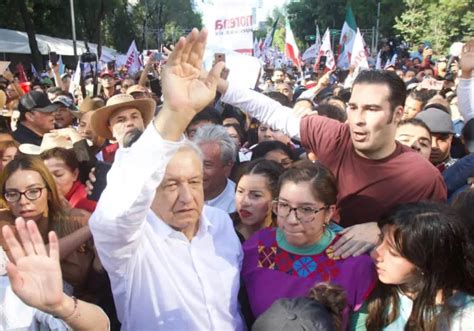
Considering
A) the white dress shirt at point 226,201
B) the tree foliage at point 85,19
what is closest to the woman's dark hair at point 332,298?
the white dress shirt at point 226,201

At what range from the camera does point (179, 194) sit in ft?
6.47

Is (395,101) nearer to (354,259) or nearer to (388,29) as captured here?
(354,259)

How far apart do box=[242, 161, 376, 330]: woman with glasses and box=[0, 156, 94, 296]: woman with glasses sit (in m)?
0.84

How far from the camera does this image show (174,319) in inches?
75.9

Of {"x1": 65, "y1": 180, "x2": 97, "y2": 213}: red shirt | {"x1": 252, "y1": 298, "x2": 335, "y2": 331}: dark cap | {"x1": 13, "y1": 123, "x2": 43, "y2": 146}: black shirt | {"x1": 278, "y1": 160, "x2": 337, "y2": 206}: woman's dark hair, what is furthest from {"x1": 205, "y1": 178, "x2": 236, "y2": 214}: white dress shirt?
{"x1": 13, "y1": 123, "x2": 43, "y2": 146}: black shirt

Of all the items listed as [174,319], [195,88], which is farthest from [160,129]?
[174,319]

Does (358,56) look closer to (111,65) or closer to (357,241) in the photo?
(357,241)

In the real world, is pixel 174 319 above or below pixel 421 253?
below

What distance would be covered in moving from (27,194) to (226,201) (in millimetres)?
1298

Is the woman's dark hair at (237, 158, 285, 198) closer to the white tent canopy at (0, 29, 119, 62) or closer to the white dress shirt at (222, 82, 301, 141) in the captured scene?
the white dress shirt at (222, 82, 301, 141)

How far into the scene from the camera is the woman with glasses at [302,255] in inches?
84.1

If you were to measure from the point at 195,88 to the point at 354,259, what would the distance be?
0.97 meters

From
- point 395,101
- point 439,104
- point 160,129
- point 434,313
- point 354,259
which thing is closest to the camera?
point 160,129

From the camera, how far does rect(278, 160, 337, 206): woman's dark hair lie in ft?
7.56
